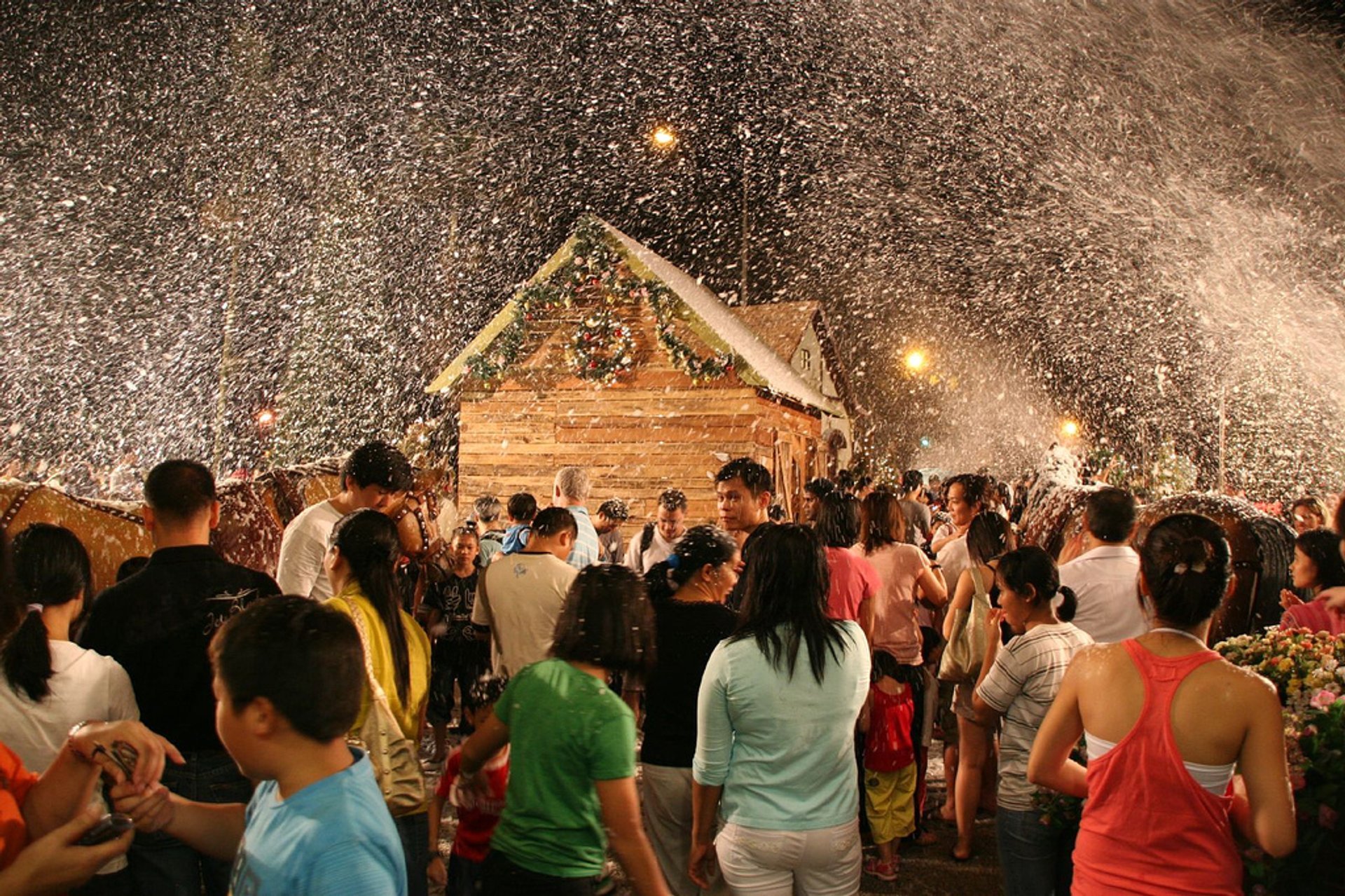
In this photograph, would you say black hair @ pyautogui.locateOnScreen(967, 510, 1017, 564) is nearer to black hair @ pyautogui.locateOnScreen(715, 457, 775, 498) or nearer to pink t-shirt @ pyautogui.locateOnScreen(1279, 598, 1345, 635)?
black hair @ pyautogui.locateOnScreen(715, 457, 775, 498)

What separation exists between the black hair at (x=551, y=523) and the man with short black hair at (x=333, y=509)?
2.34ft

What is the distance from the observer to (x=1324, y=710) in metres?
2.95

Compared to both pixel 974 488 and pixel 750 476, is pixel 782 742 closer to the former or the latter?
pixel 750 476

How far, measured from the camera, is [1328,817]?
2732mm

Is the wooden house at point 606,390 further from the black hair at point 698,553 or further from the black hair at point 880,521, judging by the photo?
the black hair at point 698,553

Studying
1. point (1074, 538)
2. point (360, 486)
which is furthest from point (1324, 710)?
point (360, 486)

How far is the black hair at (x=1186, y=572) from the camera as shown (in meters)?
2.66

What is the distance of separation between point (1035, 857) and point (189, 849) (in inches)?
119

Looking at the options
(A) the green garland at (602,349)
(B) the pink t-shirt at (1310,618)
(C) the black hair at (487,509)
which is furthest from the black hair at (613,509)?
(A) the green garland at (602,349)

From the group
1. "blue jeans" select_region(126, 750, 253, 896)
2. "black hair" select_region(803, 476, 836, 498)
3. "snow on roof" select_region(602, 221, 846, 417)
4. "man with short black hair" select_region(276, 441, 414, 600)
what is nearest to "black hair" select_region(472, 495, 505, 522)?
"black hair" select_region(803, 476, 836, 498)

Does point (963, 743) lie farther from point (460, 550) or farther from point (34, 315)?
point (34, 315)

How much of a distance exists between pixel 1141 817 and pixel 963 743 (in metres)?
1.50

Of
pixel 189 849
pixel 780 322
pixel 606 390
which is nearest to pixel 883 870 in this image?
pixel 189 849

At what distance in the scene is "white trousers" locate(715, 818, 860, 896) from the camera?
3.32 m
